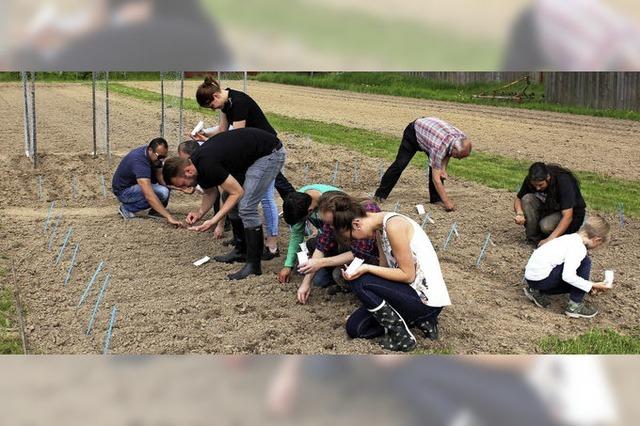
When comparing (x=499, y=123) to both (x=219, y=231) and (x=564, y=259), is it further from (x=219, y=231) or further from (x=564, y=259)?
(x=564, y=259)

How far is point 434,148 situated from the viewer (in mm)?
7250

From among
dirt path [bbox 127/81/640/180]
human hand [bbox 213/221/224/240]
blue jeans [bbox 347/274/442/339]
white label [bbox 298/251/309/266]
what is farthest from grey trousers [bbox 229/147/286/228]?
dirt path [bbox 127/81/640/180]

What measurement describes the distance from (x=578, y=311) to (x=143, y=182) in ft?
12.2

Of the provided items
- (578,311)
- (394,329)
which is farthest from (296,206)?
(578,311)

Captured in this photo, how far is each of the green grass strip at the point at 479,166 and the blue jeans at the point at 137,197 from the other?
4226 millimetres

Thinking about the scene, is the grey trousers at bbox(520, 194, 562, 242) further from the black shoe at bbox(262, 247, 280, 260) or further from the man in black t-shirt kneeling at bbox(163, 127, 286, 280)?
the man in black t-shirt kneeling at bbox(163, 127, 286, 280)

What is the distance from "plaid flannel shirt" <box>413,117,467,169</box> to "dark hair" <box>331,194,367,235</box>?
356 centimetres

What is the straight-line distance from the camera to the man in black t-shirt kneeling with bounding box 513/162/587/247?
555cm

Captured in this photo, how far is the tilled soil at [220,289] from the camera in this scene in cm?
409

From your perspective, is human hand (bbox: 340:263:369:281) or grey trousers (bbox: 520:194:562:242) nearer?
human hand (bbox: 340:263:369:281)

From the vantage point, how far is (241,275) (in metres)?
5.23
